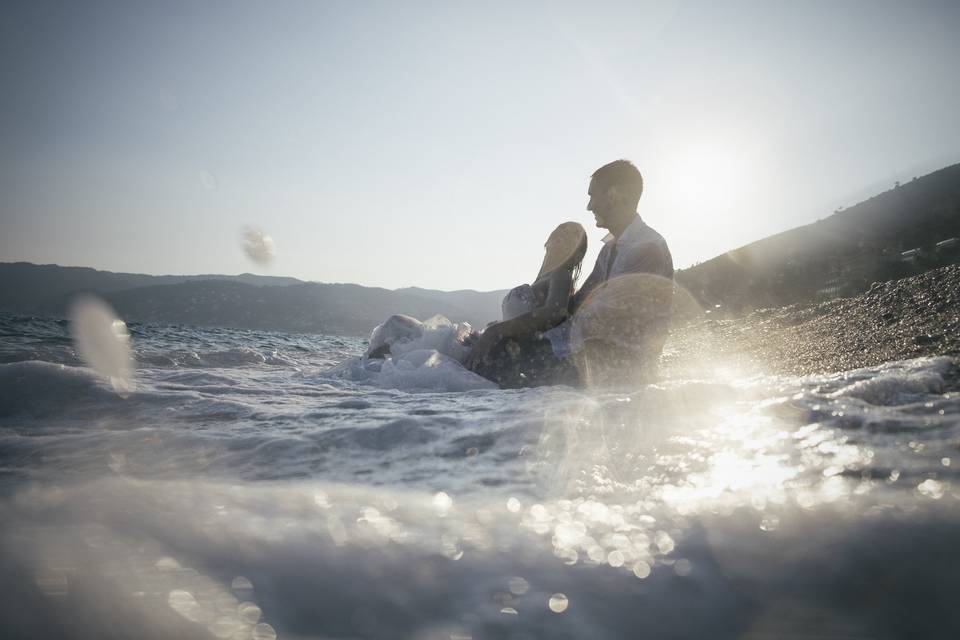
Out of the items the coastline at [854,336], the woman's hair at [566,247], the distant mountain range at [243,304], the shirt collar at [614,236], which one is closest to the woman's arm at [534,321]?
the woman's hair at [566,247]

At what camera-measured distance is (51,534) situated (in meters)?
0.90

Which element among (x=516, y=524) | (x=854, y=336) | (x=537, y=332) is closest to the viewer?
(x=516, y=524)

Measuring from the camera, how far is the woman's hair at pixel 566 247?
4.27 m

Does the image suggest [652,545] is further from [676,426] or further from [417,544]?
[676,426]

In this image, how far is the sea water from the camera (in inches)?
26.2

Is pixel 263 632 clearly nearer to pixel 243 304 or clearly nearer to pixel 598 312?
pixel 598 312

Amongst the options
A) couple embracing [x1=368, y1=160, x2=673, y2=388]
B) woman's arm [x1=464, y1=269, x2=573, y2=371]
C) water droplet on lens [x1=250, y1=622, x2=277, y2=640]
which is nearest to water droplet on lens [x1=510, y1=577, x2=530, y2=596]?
water droplet on lens [x1=250, y1=622, x2=277, y2=640]

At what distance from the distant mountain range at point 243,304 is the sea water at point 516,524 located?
52.3 meters

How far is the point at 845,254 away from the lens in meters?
9.23

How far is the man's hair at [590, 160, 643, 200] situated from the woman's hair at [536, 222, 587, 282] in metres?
0.53

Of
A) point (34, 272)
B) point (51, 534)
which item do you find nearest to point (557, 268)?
point (51, 534)

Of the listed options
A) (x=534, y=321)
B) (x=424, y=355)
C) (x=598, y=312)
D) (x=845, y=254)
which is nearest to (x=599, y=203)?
(x=598, y=312)

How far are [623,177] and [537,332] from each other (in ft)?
5.58

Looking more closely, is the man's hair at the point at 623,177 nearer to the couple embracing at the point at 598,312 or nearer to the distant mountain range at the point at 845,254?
the couple embracing at the point at 598,312
